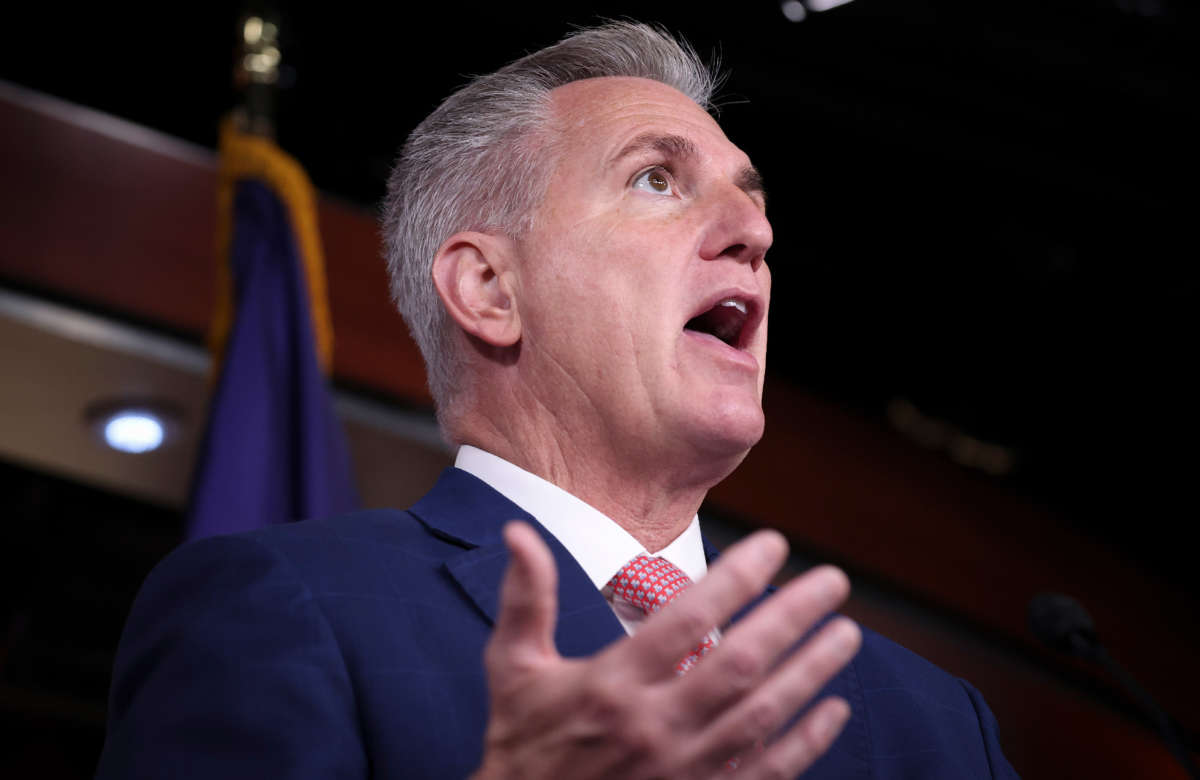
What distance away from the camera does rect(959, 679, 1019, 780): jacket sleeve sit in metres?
1.14

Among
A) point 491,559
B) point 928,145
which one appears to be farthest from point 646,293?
point 928,145

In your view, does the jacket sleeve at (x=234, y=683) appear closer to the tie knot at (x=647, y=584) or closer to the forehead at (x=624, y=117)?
the tie knot at (x=647, y=584)

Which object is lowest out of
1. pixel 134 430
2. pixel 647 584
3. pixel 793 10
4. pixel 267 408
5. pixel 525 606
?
pixel 134 430

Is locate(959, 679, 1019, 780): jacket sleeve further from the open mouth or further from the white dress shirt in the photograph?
the open mouth

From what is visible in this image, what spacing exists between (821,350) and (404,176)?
274 centimetres

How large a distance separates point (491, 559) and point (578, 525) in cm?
11

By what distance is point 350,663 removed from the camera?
2.94 ft

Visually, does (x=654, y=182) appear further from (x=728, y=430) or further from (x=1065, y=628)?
(x=1065, y=628)

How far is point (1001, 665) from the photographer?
12.6 ft

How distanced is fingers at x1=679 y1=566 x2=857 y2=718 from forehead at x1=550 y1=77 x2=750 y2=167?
0.79 meters

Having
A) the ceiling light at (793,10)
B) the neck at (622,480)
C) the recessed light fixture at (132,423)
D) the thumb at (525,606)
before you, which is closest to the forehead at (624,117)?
the neck at (622,480)

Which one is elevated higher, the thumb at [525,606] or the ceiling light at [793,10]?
the thumb at [525,606]

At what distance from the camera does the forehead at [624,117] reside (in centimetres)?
136

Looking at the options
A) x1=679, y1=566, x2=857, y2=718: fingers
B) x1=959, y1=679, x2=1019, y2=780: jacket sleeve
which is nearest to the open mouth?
x1=959, y1=679, x2=1019, y2=780: jacket sleeve
